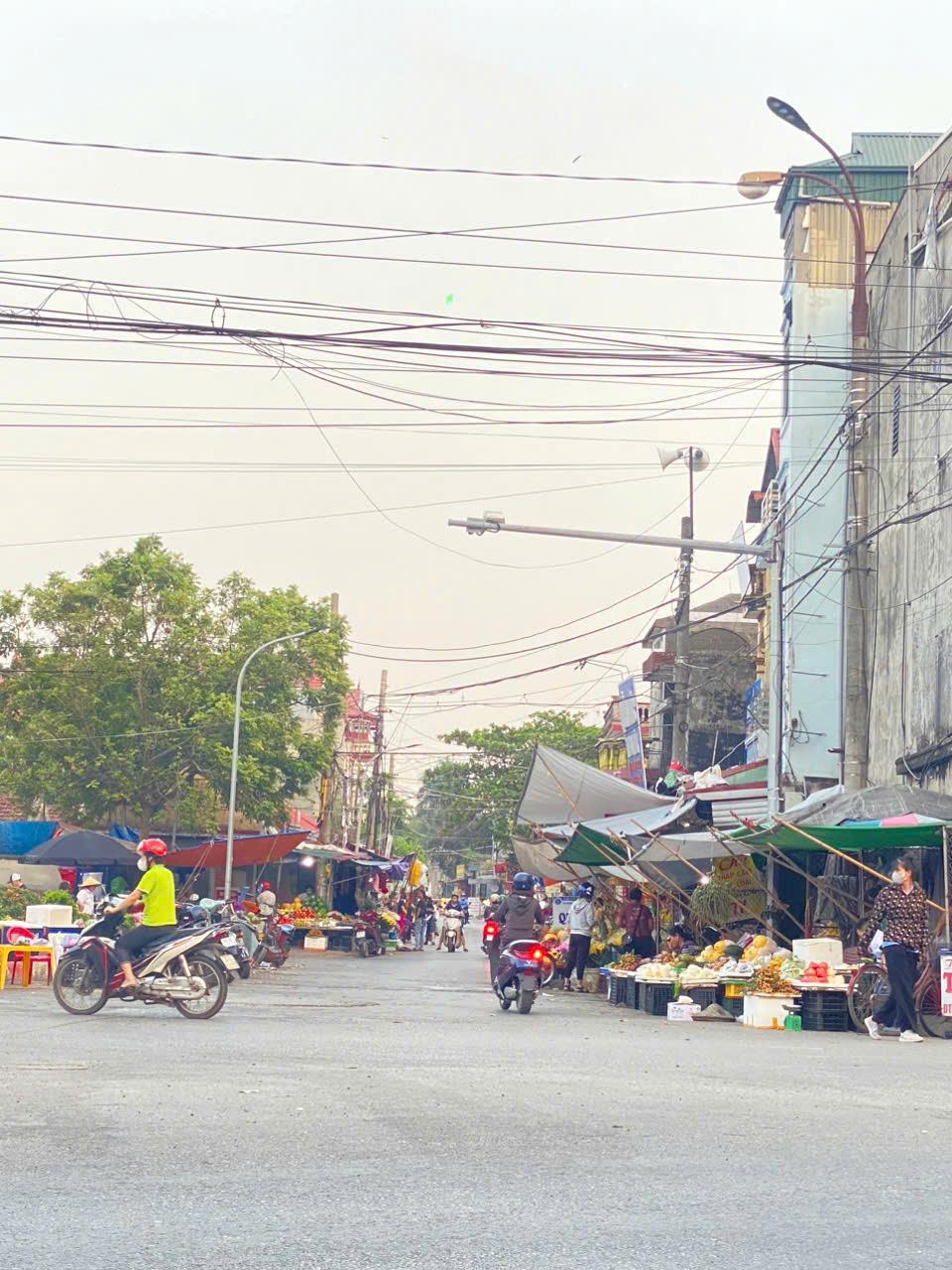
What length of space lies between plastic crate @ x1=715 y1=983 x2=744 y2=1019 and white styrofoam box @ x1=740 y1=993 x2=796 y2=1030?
3.85 ft

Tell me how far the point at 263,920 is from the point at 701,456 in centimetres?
1546

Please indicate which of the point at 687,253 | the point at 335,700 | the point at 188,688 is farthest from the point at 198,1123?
the point at 335,700

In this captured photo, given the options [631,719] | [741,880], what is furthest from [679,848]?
[631,719]

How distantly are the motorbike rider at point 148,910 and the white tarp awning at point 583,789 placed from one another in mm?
14445

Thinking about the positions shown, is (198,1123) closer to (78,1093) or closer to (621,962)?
(78,1093)

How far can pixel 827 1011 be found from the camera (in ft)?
59.9

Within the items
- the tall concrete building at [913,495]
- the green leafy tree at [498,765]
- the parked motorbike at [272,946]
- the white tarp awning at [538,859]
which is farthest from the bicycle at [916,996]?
the green leafy tree at [498,765]

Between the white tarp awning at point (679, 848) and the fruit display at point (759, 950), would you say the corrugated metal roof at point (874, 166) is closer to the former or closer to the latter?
the white tarp awning at point (679, 848)

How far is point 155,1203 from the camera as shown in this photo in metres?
6.69

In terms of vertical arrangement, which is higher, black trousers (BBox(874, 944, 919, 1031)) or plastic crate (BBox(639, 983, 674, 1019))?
black trousers (BBox(874, 944, 919, 1031))

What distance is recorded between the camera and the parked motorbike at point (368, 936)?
41062mm

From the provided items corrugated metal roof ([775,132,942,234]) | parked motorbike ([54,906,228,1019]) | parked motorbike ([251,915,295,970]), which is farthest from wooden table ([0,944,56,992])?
corrugated metal roof ([775,132,942,234])

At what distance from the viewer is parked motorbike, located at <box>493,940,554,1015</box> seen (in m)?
19.8

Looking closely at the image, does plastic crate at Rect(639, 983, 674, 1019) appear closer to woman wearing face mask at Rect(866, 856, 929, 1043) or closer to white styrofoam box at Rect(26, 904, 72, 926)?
woman wearing face mask at Rect(866, 856, 929, 1043)
